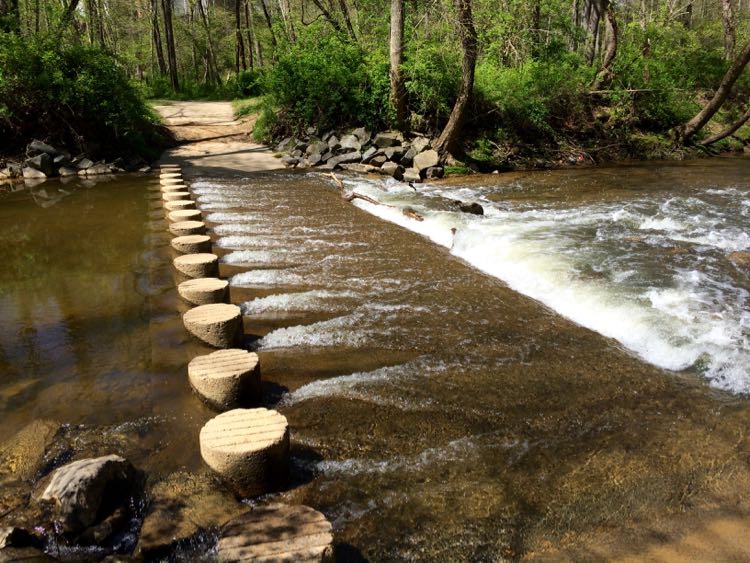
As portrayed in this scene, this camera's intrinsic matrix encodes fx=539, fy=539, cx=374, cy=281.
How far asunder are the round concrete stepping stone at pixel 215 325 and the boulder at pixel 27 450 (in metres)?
1.16

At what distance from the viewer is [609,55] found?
18.4 meters

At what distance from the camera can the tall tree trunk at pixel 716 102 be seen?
625 inches

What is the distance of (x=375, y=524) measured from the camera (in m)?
2.80

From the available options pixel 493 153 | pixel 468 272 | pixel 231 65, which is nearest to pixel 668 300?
pixel 468 272

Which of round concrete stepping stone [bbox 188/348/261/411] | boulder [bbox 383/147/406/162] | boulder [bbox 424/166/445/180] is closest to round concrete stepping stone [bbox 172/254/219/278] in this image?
round concrete stepping stone [bbox 188/348/261/411]

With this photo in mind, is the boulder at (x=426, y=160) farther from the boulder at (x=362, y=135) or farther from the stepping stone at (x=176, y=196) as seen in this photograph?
the stepping stone at (x=176, y=196)

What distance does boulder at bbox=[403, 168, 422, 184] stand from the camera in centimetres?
1412

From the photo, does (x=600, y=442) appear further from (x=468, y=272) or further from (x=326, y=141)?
(x=326, y=141)

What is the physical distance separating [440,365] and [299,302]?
6.18ft

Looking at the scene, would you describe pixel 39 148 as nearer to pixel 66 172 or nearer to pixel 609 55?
pixel 66 172

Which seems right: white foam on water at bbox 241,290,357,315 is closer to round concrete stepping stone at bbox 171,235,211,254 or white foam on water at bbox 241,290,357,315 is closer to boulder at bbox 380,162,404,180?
round concrete stepping stone at bbox 171,235,211,254

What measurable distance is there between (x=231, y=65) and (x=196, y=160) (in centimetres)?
3297

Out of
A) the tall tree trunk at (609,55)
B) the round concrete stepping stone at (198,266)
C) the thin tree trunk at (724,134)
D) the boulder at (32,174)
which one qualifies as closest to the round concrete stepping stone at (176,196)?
the round concrete stepping stone at (198,266)

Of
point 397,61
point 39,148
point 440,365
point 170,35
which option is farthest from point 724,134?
point 170,35
